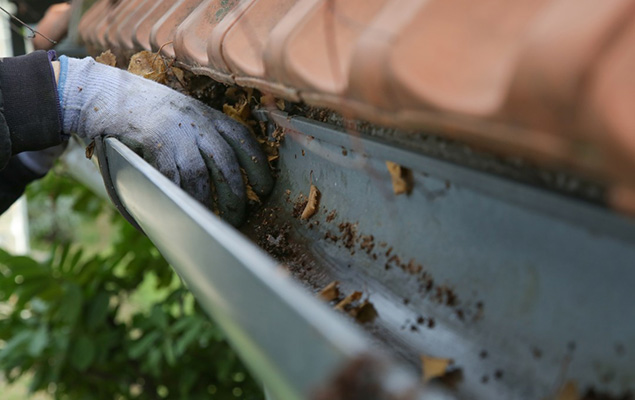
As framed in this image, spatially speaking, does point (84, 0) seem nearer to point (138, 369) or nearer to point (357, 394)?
point (138, 369)

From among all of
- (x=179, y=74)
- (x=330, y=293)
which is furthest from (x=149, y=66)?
(x=330, y=293)

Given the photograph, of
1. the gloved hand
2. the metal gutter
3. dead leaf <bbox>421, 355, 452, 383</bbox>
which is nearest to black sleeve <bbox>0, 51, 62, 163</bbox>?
the gloved hand

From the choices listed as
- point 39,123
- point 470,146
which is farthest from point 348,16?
point 39,123

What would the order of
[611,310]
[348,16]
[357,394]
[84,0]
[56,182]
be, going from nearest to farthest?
[357,394] < [611,310] < [348,16] < [84,0] < [56,182]

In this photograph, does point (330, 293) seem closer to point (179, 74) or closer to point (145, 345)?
point (179, 74)

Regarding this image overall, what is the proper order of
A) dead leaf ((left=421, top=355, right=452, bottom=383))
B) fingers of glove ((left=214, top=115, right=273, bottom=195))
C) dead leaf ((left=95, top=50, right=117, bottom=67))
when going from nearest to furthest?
dead leaf ((left=421, top=355, right=452, bottom=383))
fingers of glove ((left=214, top=115, right=273, bottom=195))
dead leaf ((left=95, top=50, right=117, bottom=67))

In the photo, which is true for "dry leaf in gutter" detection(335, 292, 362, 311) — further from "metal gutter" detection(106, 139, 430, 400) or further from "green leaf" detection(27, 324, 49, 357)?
"green leaf" detection(27, 324, 49, 357)
